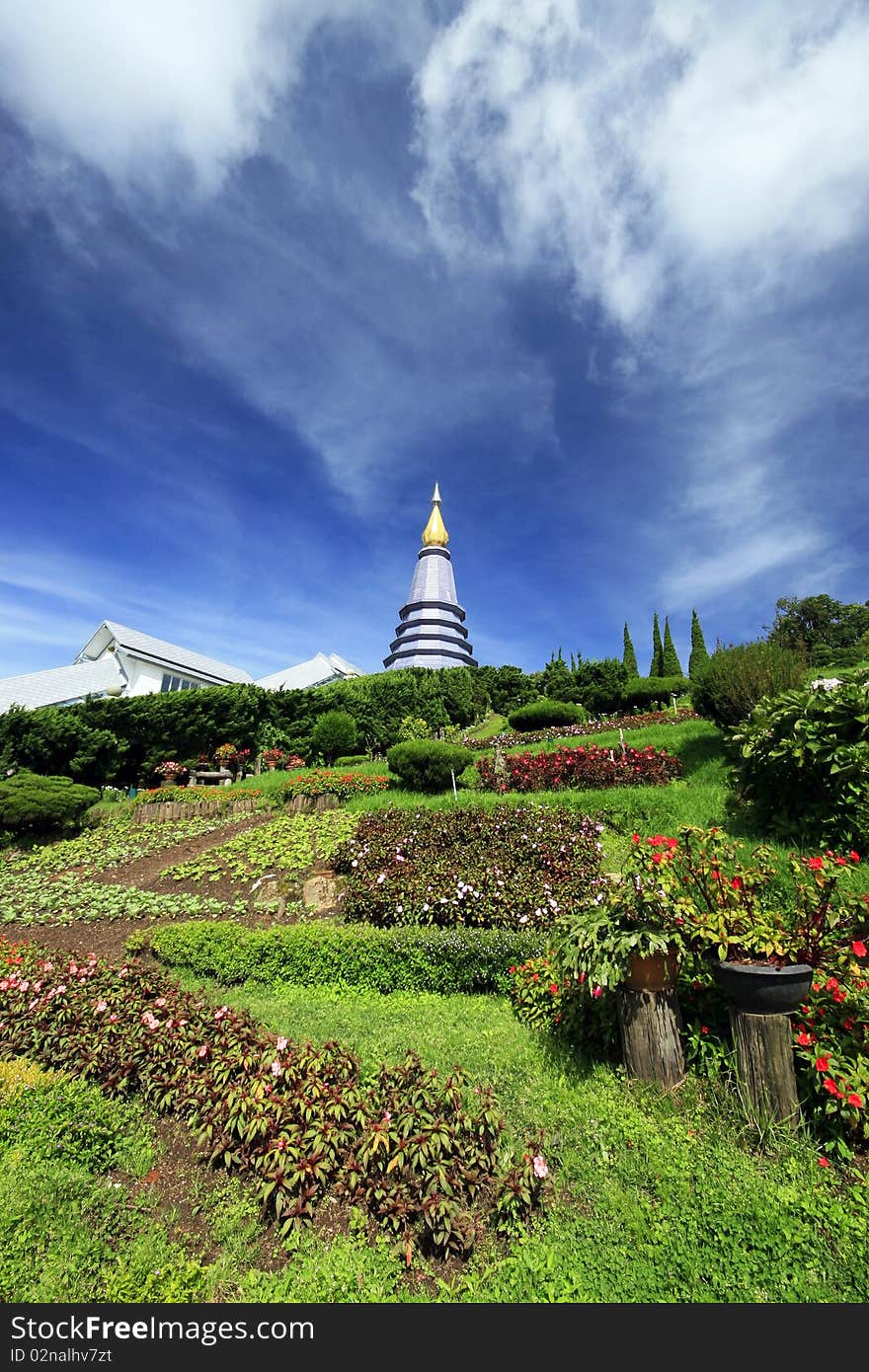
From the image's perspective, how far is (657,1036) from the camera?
10.5ft

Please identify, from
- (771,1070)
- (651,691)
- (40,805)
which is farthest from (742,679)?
(40,805)

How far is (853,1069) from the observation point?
270 centimetres

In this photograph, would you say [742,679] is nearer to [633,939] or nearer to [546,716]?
[633,939]

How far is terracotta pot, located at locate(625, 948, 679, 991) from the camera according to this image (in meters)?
3.16

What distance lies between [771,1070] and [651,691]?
1947 cm

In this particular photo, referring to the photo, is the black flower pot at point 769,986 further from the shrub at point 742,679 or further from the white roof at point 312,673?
the white roof at point 312,673

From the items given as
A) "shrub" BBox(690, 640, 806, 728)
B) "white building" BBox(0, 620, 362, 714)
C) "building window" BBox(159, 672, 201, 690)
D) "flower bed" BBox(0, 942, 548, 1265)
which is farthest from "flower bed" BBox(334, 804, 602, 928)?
"building window" BBox(159, 672, 201, 690)

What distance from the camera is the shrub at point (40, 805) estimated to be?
11.4 meters

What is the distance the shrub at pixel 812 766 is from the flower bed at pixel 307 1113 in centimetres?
436

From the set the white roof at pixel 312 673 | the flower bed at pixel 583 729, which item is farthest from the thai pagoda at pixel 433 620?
the flower bed at pixel 583 729

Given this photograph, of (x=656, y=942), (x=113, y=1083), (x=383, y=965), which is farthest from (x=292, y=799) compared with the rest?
(x=656, y=942)

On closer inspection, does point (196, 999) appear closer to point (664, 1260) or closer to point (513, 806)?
point (664, 1260)

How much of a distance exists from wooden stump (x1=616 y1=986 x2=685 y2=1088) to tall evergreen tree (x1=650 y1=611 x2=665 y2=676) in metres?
40.2

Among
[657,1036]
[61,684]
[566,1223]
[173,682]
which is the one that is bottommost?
[566,1223]
